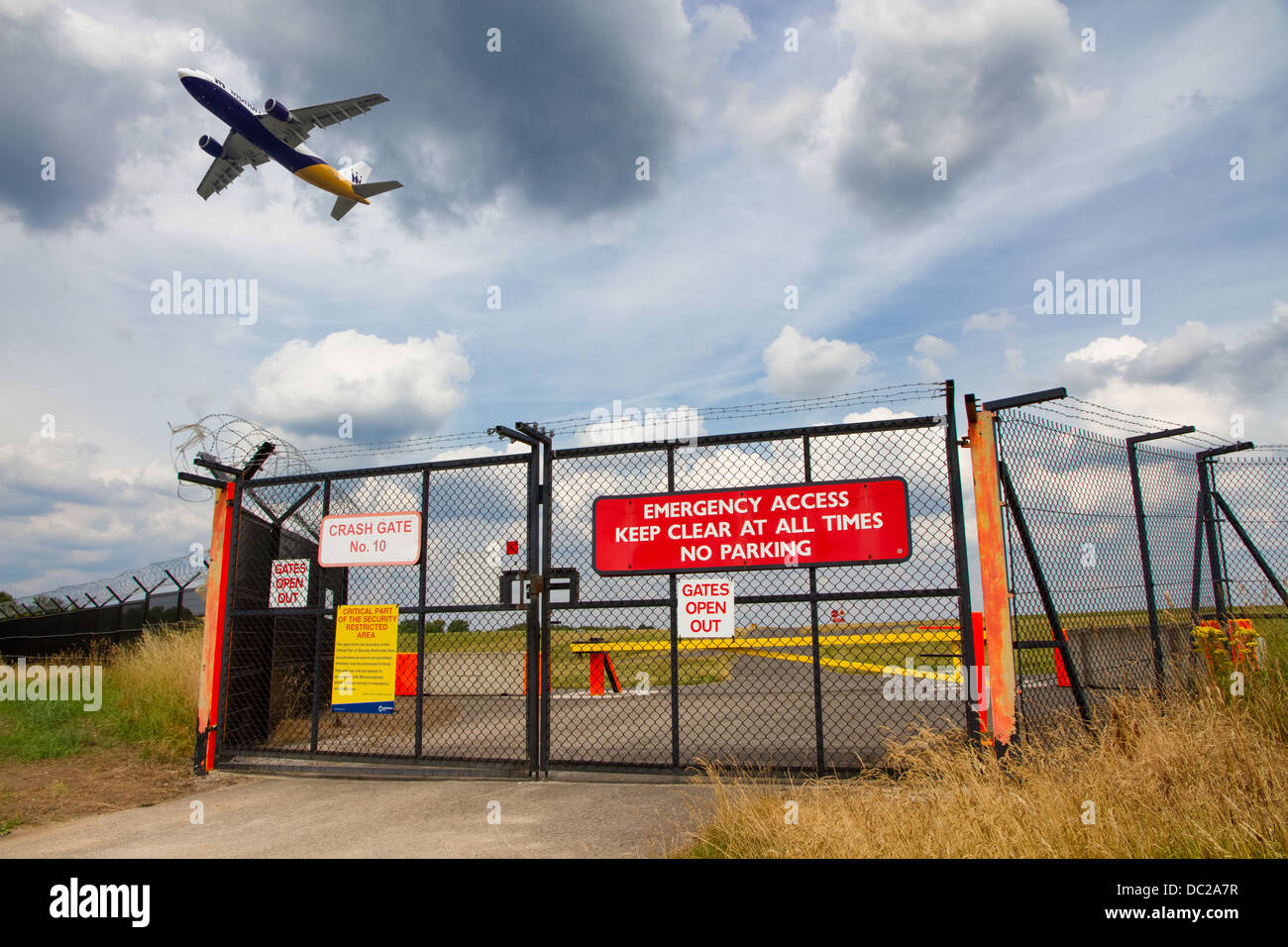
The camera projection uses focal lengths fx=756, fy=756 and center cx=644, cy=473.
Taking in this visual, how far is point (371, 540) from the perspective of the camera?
789 cm

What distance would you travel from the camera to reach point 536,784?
690 cm

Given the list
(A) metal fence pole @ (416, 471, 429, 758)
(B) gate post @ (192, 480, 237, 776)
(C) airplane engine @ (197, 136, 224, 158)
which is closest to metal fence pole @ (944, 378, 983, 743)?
(A) metal fence pole @ (416, 471, 429, 758)

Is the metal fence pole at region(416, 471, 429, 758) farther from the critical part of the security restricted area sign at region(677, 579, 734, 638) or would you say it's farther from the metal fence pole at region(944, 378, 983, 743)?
the metal fence pole at region(944, 378, 983, 743)

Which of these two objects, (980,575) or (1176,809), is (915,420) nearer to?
(980,575)

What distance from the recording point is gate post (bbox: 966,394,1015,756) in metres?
5.62

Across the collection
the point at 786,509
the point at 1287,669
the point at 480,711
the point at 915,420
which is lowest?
the point at 480,711

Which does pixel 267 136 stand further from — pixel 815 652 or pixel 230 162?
pixel 815 652

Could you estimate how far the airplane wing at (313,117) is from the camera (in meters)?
31.9

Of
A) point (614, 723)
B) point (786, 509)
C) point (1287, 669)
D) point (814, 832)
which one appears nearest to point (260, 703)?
point (614, 723)

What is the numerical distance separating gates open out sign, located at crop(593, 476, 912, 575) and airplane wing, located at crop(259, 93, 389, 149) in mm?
32312

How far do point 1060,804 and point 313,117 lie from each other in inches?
Answer: 1502

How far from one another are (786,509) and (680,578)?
1.09 meters

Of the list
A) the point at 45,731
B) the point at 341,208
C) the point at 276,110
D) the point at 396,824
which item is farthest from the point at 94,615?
the point at 341,208

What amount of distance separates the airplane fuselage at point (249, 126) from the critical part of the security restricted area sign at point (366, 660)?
30.2 meters
